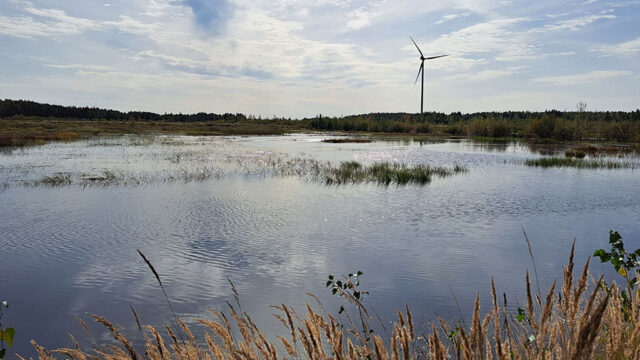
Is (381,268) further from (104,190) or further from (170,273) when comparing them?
(104,190)

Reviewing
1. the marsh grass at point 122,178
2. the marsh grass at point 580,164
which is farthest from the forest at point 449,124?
the marsh grass at point 122,178

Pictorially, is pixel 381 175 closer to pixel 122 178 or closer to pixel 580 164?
pixel 122 178

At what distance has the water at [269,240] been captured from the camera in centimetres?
718

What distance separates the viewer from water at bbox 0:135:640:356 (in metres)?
7.18

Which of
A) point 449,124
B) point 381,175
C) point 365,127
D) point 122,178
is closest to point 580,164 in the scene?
point 381,175

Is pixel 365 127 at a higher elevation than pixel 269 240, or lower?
higher

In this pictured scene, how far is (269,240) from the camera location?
1082cm

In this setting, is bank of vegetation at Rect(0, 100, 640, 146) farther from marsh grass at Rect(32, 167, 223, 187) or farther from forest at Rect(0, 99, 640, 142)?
marsh grass at Rect(32, 167, 223, 187)

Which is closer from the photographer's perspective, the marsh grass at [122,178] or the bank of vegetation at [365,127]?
the marsh grass at [122,178]

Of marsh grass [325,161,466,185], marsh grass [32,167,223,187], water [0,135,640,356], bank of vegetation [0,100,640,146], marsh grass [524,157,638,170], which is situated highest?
bank of vegetation [0,100,640,146]

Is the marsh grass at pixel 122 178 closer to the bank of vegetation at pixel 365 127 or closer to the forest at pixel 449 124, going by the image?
the bank of vegetation at pixel 365 127

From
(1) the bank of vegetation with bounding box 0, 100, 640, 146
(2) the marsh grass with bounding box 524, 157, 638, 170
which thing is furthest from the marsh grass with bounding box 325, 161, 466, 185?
(1) the bank of vegetation with bounding box 0, 100, 640, 146

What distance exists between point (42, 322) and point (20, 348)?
78 cm

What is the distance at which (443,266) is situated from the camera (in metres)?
8.86
